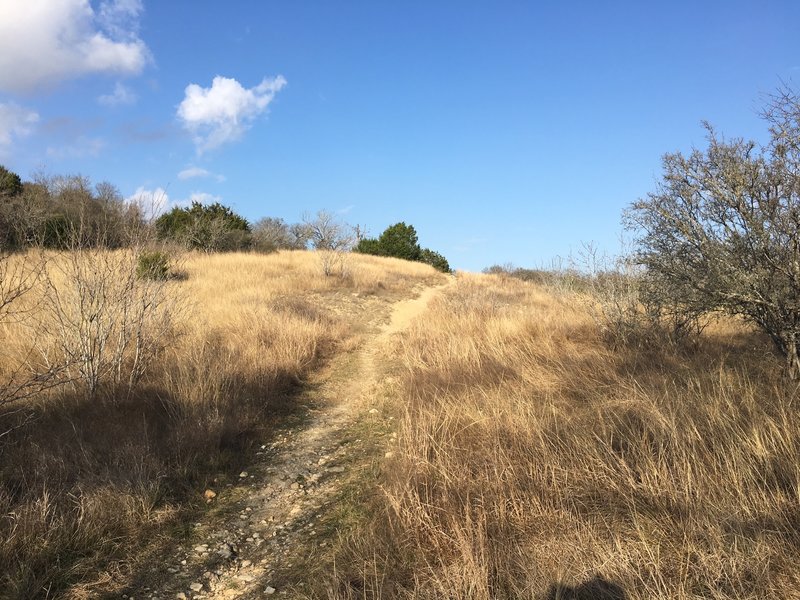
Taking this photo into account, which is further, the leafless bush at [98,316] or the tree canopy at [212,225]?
the tree canopy at [212,225]

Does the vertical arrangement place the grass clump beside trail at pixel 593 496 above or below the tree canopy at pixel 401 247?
below

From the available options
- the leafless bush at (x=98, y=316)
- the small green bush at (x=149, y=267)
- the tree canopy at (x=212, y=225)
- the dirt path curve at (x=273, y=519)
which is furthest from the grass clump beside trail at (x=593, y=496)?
the tree canopy at (x=212, y=225)

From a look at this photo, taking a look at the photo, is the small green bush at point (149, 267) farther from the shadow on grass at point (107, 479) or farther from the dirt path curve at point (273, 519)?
the dirt path curve at point (273, 519)

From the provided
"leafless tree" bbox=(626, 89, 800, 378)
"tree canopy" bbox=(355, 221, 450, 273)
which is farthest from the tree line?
"leafless tree" bbox=(626, 89, 800, 378)

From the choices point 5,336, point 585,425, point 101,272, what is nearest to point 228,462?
point 101,272

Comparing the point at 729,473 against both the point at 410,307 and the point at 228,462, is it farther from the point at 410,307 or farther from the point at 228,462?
the point at 410,307

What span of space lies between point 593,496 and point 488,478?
0.74 meters

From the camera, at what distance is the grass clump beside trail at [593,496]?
2352 millimetres

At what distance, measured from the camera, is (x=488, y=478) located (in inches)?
135

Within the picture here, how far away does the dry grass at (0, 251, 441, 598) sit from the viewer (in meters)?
3.00

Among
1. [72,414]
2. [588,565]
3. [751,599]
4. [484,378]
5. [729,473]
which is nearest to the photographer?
[751,599]

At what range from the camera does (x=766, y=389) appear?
4688mm

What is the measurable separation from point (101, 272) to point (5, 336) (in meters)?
2.49

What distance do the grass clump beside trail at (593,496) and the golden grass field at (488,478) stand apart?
1 cm
